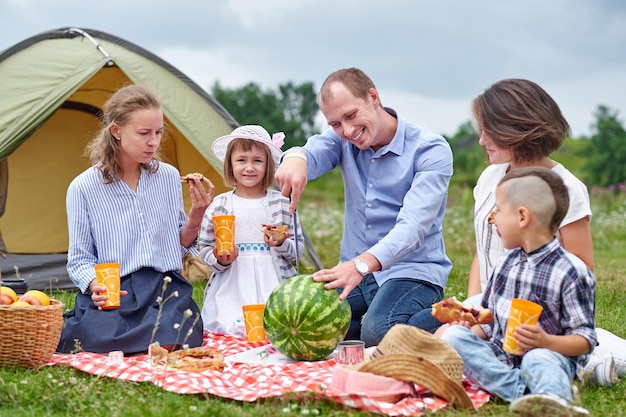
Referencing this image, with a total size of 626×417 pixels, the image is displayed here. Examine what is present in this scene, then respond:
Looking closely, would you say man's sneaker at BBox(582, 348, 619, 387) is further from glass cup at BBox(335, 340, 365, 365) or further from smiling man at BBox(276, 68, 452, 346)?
glass cup at BBox(335, 340, 365, 365)

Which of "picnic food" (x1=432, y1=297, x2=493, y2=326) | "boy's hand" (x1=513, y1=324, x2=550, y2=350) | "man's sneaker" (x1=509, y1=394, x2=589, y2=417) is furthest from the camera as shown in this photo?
"picnic food" (x1=432, y1=297, x2=493, y2=326)

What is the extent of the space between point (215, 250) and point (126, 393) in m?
1.66

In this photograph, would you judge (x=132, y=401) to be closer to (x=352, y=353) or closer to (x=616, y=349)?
(x=352, y=353)

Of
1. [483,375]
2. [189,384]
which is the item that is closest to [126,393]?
[189,384]

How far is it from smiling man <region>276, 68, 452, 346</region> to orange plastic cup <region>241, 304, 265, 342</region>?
511mm

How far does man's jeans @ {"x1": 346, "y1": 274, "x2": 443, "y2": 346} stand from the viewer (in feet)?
13.8

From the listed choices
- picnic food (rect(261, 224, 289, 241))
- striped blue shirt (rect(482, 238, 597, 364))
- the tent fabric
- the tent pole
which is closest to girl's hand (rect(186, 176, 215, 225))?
picnic food (rect(261, 224, 289, 241))

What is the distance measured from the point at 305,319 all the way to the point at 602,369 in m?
1.38

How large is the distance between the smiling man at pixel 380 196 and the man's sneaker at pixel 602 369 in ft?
2.67

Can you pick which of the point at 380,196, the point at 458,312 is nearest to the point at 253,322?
the point at 380,196

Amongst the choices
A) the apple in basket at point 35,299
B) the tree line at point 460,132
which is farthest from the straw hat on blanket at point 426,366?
the tree line at point 460,132

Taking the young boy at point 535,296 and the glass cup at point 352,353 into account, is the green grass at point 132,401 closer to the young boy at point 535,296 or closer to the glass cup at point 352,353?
the young boy at point 535,296

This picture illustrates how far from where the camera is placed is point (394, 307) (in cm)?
425

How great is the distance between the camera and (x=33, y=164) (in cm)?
743
